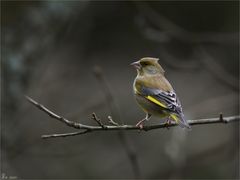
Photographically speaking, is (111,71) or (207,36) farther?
(111,71)

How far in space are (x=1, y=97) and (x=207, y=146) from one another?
12.5ft

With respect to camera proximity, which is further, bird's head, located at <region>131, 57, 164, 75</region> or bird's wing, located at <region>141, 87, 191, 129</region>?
bird's head, located at <region>131, 57, 164, 75</region>

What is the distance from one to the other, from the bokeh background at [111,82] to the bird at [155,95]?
11.1 inches

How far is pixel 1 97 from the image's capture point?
6.66 metres

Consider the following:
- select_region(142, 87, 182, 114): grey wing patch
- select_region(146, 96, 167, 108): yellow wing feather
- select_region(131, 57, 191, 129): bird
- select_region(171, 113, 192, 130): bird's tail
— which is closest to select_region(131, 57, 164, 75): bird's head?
select_region(131, 57, 191, 129): bird

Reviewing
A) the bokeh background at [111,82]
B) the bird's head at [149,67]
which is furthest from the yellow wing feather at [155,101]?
the bird's head at [149,67]

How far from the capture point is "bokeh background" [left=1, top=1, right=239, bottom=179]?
6.79 m

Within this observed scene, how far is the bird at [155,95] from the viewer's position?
16.7ft

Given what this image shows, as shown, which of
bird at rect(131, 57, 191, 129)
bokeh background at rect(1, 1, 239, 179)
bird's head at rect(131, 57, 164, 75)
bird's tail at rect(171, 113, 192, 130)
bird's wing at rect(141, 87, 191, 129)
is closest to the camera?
bird's tail at rect(171, 113, 192, 130)

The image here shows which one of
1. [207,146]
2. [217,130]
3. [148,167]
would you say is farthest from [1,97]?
[217,130]

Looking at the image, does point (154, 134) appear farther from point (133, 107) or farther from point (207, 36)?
point (207, 36)

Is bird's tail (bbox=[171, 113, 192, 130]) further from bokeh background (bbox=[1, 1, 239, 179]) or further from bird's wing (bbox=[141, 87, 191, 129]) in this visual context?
bokeh background (bbox=[1, 1, 239, 179])

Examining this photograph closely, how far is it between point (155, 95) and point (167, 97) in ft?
0.42

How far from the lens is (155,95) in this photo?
5359mm
